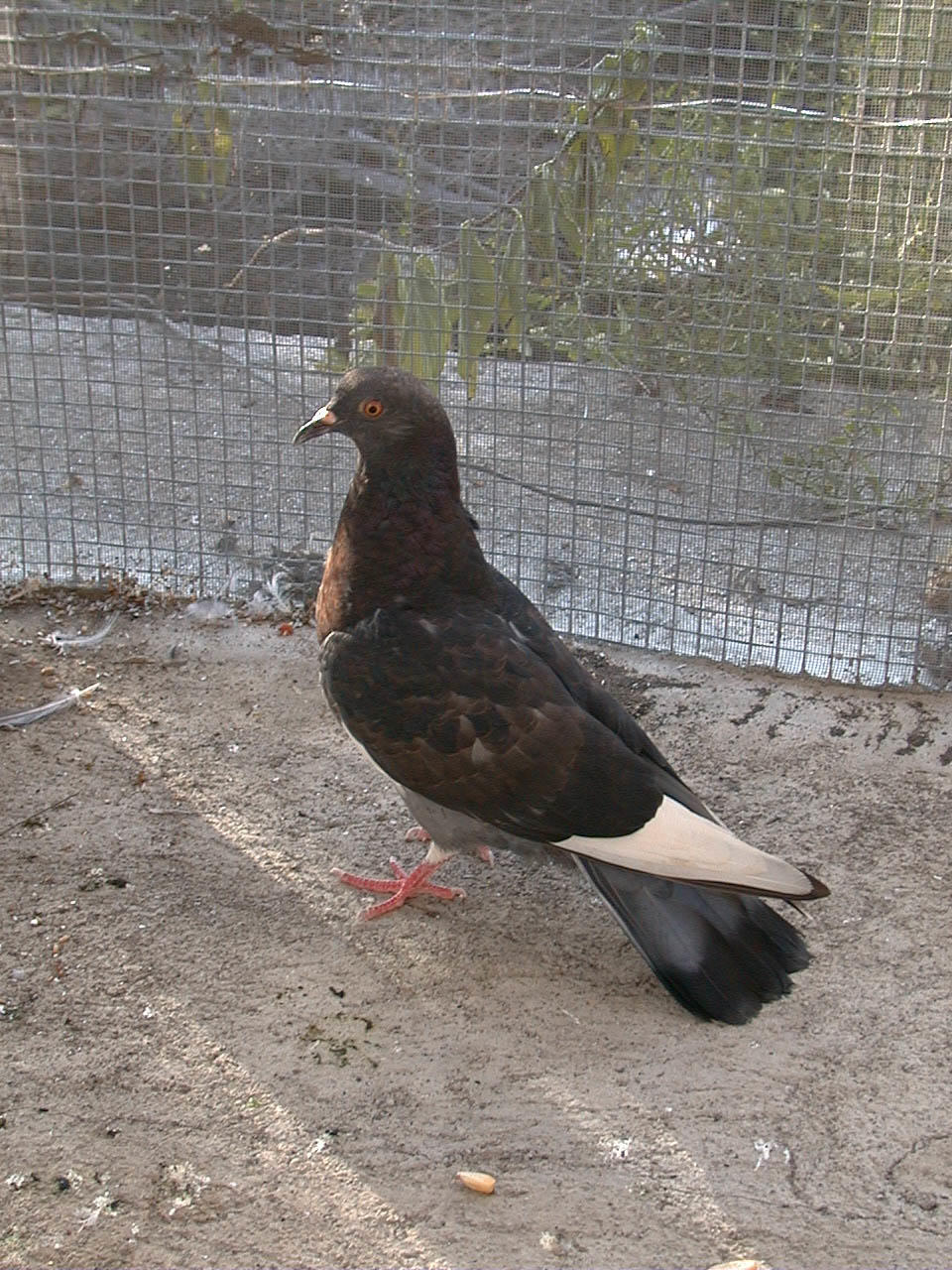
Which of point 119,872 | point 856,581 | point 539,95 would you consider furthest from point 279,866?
point 539,95

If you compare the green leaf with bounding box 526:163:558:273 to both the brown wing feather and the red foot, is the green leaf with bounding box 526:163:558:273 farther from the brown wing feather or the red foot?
the red foot

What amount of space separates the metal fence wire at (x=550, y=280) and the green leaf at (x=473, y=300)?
0.01 meters

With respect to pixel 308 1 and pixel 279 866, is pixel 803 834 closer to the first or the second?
pixel 279 866

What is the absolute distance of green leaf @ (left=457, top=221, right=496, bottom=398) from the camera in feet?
12.4

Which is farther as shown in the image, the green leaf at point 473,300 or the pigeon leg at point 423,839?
the green leaf at point 473,300

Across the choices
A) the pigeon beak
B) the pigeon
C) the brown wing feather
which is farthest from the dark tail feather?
the pigeon beak

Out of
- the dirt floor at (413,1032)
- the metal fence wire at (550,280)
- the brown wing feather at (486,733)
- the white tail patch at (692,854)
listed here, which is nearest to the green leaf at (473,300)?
the metal fence wire at (550,280)

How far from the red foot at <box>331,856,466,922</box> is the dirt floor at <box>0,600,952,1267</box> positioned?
0.04m

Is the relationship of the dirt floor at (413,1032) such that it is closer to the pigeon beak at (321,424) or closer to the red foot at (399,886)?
the red foot at (399,886)

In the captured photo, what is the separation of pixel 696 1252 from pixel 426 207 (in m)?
2.82

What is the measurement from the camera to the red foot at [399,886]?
2953 millimetres

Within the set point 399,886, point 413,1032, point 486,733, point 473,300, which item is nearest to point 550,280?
point 473,300

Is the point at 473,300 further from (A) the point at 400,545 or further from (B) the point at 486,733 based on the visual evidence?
(B) the point at 486,733

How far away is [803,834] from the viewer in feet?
10.7
